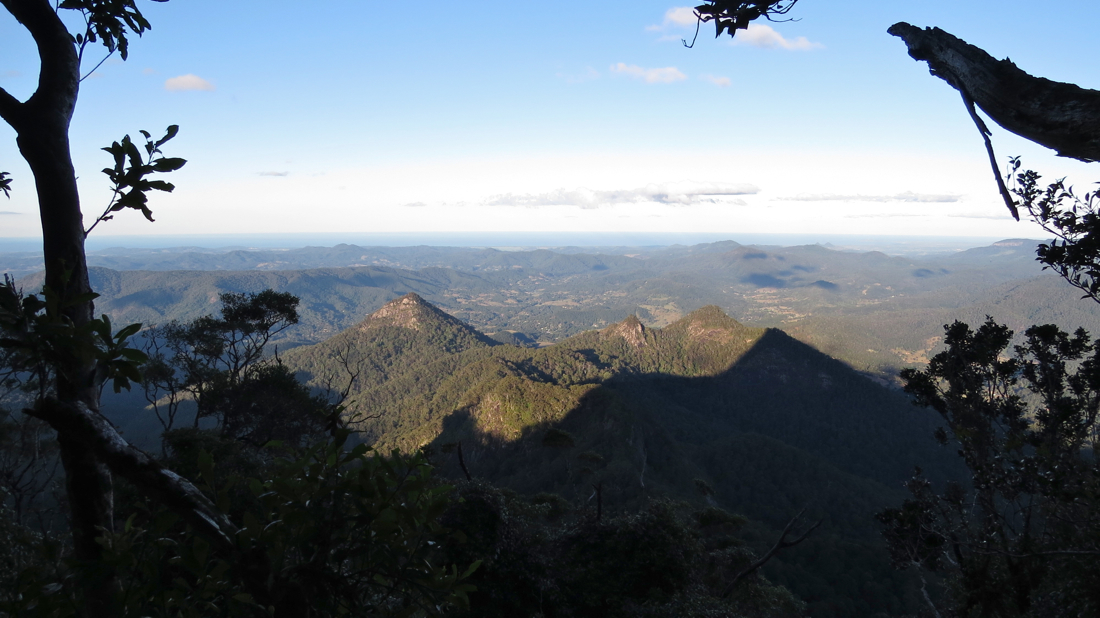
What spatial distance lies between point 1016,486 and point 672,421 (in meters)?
77.9

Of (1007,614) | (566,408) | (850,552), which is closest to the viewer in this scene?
(1007,614)

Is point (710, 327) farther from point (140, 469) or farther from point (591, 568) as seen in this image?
point (140, 469)

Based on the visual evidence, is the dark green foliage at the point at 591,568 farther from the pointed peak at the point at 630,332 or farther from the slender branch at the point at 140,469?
the pointed peak at the point at 630,332

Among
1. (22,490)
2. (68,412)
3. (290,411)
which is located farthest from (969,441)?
(22,490)

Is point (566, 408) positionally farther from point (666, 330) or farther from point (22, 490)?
point (666, 330)

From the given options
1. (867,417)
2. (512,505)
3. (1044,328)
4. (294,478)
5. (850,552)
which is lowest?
(867,417)

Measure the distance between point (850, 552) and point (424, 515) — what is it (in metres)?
42.3

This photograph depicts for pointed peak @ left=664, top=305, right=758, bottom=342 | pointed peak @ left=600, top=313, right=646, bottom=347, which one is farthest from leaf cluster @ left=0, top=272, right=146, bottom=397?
pointed peak @ left=600, top=313, right=646, bottom=347

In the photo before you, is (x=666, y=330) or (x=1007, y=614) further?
(x=666, y=330)

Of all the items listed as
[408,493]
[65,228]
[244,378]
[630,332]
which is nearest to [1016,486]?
[408,493]

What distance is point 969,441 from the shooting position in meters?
12.1

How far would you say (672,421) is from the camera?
85312 millimetres

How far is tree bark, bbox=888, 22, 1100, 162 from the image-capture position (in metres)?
2.62

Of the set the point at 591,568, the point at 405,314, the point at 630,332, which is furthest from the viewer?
the point at 405,314
